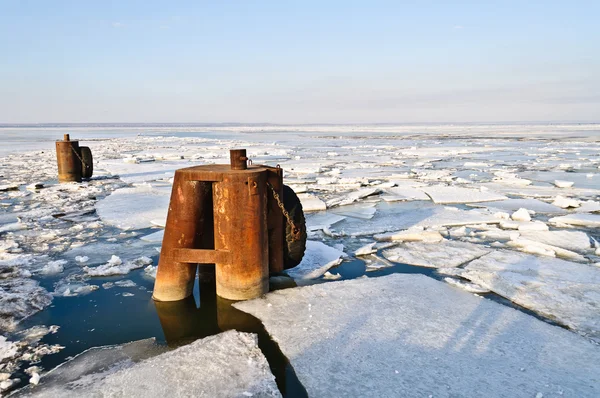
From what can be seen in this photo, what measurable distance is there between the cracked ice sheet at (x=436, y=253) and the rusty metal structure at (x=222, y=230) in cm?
174

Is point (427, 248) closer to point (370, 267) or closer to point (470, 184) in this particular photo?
point (370, 267)

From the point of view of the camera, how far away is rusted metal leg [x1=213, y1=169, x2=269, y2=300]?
3.09 metres

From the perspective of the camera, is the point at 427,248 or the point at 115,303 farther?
the point at 427,248

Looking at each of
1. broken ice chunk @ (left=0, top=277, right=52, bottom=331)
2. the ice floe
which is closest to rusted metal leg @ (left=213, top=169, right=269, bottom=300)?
the ice floe

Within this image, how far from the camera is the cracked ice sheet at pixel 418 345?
7.17 feet

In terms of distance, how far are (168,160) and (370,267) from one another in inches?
535

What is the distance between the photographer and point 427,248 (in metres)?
4.75

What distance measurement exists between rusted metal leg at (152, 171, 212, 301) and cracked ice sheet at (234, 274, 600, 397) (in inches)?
21.8

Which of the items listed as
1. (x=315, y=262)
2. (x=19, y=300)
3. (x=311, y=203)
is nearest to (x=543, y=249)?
(x=315, y=262)

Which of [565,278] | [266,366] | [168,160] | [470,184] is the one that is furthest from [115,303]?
[168,160]

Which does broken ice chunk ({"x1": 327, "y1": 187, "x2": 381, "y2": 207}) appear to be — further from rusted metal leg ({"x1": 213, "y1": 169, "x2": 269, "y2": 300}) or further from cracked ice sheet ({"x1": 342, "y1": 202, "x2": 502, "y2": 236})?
rusted metal leg ({"x1": 213, "y1": 169, "x2": 269, "y2": 300})

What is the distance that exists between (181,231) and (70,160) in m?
8.12

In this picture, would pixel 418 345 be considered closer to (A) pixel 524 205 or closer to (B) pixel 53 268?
(B) pixel 53 268

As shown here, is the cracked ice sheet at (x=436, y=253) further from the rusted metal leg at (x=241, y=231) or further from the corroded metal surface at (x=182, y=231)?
the corroded metal surface at (x=182, y=231)
